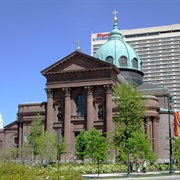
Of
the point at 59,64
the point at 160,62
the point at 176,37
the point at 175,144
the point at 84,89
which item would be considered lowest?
the point at 175,144

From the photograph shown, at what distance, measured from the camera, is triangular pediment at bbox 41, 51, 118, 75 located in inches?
2572

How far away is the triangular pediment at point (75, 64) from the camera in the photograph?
6534 cm

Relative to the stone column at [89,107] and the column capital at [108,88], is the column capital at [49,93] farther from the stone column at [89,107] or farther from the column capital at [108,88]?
the column capital at [108,88]

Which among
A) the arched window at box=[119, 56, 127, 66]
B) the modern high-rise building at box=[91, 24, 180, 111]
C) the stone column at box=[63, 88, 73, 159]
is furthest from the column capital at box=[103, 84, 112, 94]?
the modern high-rise building at box=[91, 24, 180, 111]

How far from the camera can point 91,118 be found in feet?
210

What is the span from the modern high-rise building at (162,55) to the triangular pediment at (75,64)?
102647mm

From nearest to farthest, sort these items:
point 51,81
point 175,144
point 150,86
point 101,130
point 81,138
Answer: point 175,144
point 81,138
point 101,130
point 51,81
point 150,86

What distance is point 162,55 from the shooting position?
558 ft

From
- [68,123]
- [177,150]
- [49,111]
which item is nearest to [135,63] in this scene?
[68,123]

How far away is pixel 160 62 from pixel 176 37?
1429 cm

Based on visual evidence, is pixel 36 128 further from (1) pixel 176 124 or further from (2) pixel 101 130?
(1) pixel 176 124

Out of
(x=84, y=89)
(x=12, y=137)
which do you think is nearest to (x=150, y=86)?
(x=84, y=89)

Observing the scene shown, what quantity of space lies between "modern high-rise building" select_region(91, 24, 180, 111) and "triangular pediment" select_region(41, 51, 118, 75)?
103m

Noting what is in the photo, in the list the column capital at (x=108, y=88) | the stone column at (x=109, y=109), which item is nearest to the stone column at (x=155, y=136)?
the stone column at (x=109, y=109)
